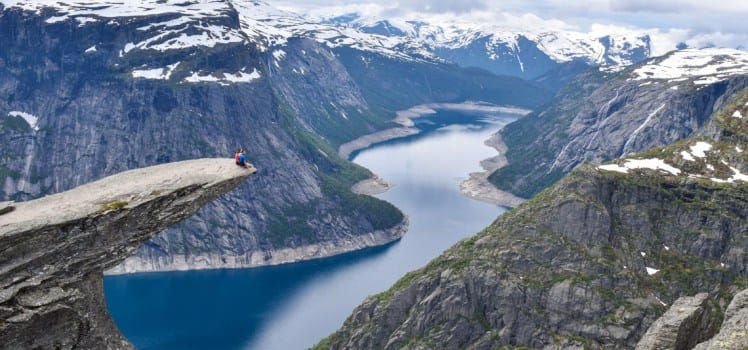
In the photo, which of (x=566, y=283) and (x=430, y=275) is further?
(x=430, y=275)

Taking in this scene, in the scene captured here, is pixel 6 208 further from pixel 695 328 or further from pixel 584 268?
pixel 584 268

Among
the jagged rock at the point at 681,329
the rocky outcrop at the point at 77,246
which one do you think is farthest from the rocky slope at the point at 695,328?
the rocky outcrop at the point at 77,246

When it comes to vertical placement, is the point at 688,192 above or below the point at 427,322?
above

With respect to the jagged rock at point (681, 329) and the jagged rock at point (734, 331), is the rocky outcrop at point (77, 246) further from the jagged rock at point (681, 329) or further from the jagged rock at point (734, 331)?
the jagged rock at point (734, 331)

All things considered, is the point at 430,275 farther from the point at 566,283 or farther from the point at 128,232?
the point at 128,232

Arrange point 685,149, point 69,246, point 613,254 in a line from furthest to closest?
1. point 685,149
2. point 613,254
3. point 69,246

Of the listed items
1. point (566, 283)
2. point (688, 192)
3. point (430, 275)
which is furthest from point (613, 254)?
point (430, 275)

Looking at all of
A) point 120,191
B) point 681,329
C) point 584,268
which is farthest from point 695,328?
point 584,268
